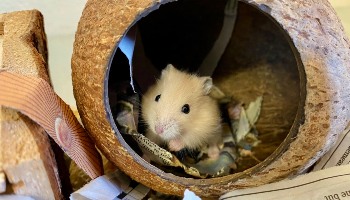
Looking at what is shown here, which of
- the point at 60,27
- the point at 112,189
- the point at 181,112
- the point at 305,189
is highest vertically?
the point at 60,27

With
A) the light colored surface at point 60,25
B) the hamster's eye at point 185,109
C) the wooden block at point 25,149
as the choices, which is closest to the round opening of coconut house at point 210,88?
the hamster's eye at point 185,109

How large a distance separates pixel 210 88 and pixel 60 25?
2.86 ft

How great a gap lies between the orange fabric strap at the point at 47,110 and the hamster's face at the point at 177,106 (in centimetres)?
22

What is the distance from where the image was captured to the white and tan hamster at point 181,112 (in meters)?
1.30

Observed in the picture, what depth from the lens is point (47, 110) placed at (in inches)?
39.0

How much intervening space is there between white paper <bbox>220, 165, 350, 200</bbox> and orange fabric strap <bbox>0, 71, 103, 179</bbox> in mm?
349

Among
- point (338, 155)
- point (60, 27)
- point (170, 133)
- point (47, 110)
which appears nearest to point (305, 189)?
point (338, 155)

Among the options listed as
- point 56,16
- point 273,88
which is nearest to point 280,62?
point 273,88

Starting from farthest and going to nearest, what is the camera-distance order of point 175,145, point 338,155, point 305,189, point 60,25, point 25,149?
point 60,25 → point 175,145 → point 338,155 → point 305,189 → point 25,149

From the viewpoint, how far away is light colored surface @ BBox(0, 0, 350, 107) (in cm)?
192

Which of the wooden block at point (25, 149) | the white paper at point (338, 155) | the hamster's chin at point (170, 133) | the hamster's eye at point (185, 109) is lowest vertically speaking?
the wooden block at point (25, 149)

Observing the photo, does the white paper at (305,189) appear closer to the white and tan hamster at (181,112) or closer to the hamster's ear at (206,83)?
the white and tan hamster at (181,112)

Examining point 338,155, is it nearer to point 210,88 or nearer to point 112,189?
point 210,88

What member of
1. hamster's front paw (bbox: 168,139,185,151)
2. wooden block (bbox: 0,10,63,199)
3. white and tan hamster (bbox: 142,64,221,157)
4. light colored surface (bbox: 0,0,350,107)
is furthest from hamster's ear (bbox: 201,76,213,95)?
light colored surface (bbox: 0,0,350,107)
